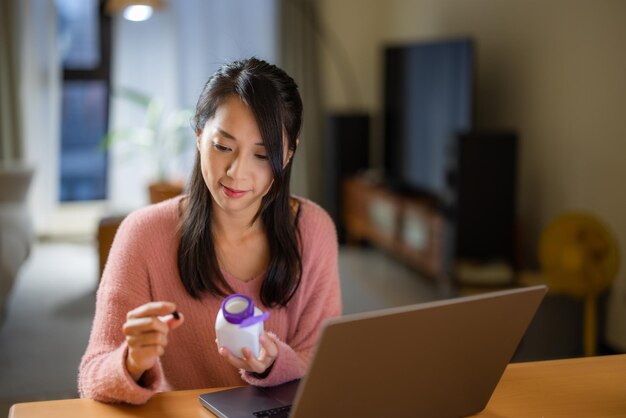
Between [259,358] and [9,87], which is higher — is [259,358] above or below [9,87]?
below

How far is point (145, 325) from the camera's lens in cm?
117

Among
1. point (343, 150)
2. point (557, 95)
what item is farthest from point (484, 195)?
point (343, 150)

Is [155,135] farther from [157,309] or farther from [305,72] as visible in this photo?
[157,309]

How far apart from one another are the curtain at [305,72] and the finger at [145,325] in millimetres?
4476

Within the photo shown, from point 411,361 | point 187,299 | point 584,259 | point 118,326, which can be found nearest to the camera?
point 411,361

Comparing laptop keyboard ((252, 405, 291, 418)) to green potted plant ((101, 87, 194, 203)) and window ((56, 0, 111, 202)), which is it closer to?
green potted plant ((101, 87, 194, 203))

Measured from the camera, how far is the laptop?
1030 millimetres

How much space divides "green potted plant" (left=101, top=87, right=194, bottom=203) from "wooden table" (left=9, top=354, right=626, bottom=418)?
4193 mm

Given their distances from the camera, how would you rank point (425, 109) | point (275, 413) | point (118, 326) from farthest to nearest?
point (425, 109) < point (118, 326) < point (275, 413)

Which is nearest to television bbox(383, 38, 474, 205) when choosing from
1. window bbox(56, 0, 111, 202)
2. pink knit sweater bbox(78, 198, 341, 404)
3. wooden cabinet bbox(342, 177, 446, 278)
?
wooden cabinet bbox(342, 177, 446, 278)

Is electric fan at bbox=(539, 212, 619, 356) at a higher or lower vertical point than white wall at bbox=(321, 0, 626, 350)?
lower

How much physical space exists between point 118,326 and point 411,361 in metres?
0.53

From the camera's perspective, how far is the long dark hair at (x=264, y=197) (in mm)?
1449

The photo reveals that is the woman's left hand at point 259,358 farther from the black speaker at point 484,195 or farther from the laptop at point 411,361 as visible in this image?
the black speaker at point 484,195
